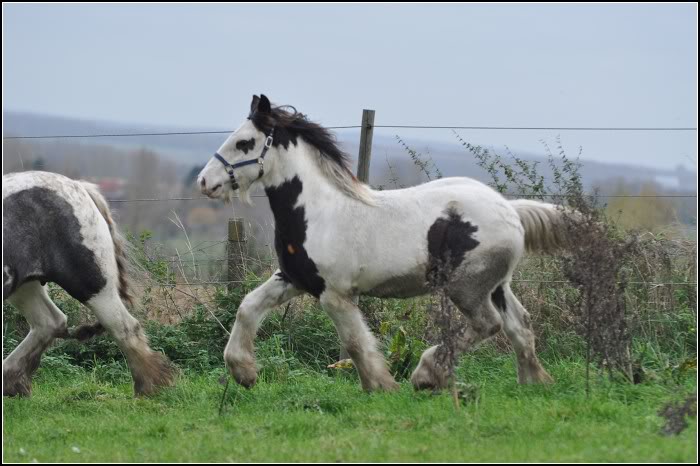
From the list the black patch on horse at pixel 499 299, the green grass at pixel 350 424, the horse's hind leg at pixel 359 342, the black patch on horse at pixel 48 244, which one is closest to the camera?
the green grass at pixel 350 424

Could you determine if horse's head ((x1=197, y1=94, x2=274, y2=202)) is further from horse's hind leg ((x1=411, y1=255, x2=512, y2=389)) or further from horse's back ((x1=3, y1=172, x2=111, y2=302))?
horse's hind leg ((x1=411, y1=255, x2=512, y2=389))

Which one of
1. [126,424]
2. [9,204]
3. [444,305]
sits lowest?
[126,424]

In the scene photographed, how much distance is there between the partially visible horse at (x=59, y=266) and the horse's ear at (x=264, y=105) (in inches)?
60.8

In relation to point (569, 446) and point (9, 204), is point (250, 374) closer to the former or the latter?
point (9, 204)

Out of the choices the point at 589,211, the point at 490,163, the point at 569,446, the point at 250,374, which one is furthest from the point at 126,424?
the point at 490,163

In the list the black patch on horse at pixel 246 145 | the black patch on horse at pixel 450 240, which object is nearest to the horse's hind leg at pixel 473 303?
the black patch on horse at pixel 450 240

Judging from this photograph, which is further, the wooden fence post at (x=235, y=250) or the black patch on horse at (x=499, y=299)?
the wooden fence post at (x=235, y=250)

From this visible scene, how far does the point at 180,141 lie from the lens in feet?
35.3

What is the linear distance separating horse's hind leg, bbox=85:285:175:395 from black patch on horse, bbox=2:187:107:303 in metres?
0.11

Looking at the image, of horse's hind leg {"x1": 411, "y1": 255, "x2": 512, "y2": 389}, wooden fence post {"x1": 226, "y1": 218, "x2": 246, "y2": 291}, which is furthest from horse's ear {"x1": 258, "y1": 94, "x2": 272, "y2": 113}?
wooden fence post {"x1": 226, "y1": 218, "x2": 246, "y2": 291}

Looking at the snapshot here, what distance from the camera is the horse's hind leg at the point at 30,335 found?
8.12 meters

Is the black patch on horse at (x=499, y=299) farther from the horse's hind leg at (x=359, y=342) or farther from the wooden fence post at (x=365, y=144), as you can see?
the wooden fence post at (x=365, y=144)

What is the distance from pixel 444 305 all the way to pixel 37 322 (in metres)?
3.52

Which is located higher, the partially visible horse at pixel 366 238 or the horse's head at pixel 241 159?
the horse's head at pixel 241 159
